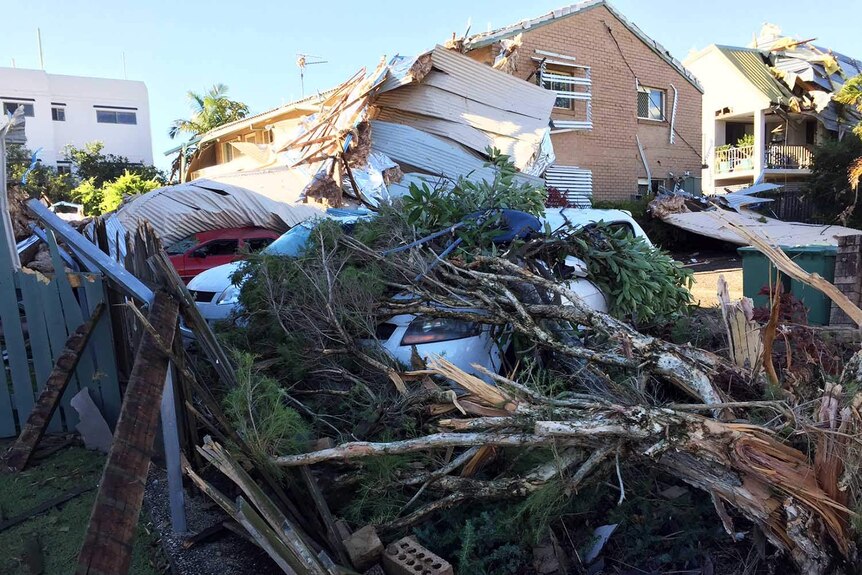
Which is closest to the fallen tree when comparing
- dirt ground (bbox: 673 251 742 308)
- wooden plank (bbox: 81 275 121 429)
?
wooden plank (bbox: 81 275 121 429)

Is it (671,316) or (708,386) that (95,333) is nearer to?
(708,386)

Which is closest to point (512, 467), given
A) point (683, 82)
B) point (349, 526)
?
point (349, 526)

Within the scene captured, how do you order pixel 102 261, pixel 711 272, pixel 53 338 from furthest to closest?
pixel 711 272
pixel 53 338
pixel 102 261

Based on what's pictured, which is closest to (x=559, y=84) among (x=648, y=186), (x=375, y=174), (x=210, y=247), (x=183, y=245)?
(x=648, y=186)

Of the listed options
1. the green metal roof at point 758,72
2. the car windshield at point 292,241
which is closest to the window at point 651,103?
the green metal roof at point 758,72

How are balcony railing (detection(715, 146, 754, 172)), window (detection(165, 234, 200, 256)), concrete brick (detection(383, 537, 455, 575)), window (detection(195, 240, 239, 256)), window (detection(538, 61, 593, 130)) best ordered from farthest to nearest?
balcony railing (detection(715, 146, 754, 172))
window (detection(538, 61, 593, 130))
window (detection(165, 234, 200, 256))
window (detection(195, 240, 239, 256))
concrete brick (detection(383, 537, 455, 575))

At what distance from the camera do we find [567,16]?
16.5 m

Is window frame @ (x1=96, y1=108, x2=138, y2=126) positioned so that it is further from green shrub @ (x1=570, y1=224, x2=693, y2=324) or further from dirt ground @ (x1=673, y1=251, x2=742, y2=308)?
green shrub @ (x1=570, y1=224, x2=693, y2=324)

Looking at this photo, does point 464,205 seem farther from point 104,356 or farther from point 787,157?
point 787,157

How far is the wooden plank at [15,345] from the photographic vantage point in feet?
15.5

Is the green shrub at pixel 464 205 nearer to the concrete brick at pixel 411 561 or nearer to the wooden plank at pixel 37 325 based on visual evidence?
the concrete brick at pixel 411 561

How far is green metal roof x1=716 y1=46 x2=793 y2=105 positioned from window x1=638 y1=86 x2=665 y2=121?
9.31 metres

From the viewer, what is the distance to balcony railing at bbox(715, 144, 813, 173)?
26547mm

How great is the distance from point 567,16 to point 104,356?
15.5 m
